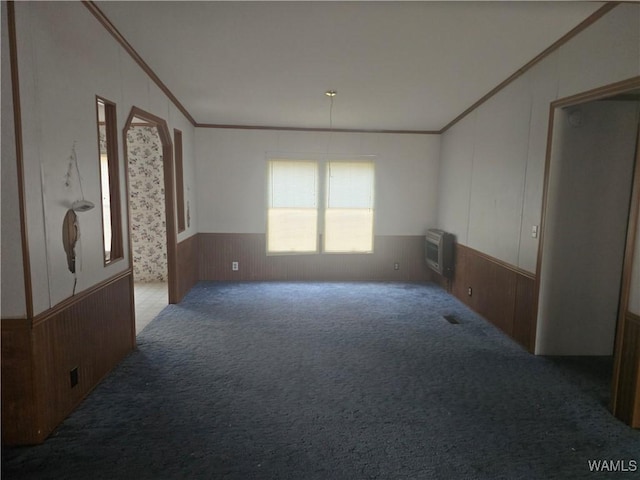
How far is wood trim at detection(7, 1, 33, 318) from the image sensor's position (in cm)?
203

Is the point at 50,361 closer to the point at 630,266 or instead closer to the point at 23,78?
the point at 23,78

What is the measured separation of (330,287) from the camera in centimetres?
610

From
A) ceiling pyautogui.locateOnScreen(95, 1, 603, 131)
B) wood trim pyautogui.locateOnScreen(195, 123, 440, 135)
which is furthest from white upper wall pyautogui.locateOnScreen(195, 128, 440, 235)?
ceiling pyautogui.locateOnScreen(95, 1, 603, 131)

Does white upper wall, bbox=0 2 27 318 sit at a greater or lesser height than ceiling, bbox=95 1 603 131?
lesser

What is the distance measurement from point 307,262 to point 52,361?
14.5ft

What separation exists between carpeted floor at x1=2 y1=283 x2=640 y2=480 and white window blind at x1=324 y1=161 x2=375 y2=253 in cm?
238

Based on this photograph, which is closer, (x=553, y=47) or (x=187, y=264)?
(x=553, y=47)

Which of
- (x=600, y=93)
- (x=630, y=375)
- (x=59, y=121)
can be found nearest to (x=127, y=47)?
(x=59, y=121)

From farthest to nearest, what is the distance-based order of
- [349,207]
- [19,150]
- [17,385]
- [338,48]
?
[349,207] → [338,48] → [17,385] → [19,150]

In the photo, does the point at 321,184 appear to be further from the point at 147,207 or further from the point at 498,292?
the point at 498,292

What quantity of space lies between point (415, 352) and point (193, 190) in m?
4.18

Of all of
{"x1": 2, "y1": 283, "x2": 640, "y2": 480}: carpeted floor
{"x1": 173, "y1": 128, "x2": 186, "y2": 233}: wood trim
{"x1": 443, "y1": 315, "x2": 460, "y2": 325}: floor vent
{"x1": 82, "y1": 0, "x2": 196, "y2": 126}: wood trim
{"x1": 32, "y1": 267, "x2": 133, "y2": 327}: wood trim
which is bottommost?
{"x1": 2, "y1": 283, "x2": 640, "y2": 480}: carpeted floor

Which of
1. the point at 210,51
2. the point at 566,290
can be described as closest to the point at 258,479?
the point at 566,290

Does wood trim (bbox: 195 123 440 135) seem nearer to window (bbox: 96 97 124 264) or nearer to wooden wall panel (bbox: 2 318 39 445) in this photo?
window (bbox: 96 97 124 264)
